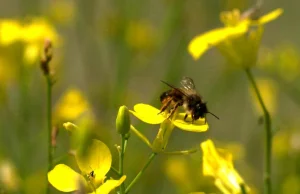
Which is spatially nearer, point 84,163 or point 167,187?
point 84,163

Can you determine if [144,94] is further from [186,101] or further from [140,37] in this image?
[186,101]

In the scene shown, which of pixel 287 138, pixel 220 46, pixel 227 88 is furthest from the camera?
pixel 227 88

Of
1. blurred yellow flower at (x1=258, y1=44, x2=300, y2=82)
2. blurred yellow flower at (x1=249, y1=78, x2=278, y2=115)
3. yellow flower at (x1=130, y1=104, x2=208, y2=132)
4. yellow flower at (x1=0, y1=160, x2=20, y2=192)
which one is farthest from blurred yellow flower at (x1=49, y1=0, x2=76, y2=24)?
yellow flower at (x1=130, y1=104, x2=208, y2=132)

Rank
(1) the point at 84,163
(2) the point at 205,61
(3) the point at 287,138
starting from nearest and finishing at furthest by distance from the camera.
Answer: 1. (1) the point at 84,163
2. (3) the point at 287,138
3. (2) the point at 205,61

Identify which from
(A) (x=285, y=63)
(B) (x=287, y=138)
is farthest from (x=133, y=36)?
(B) (x=287, y=138)

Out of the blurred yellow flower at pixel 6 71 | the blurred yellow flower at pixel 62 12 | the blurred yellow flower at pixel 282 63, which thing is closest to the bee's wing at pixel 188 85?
the blurred yellow flower at pixel 6 71

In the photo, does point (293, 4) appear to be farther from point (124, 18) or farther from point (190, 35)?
point (124, 18)

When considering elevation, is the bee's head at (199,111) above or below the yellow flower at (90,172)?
above

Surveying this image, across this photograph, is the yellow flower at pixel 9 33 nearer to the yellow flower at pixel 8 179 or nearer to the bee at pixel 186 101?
the yellow flower at pixel 8 179
